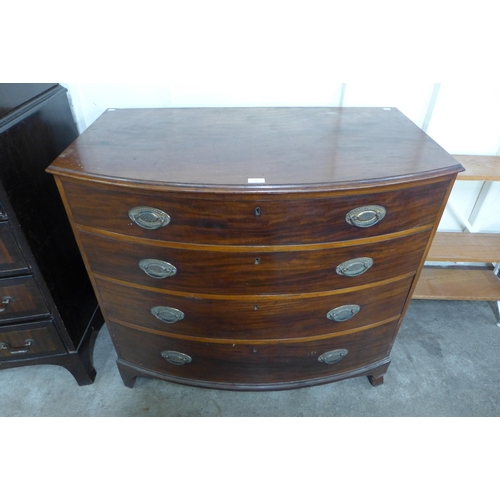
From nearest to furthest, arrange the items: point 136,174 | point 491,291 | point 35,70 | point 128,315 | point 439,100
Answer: point 136,174, point 35,70, point 128,315, point 439,100, point 491,291

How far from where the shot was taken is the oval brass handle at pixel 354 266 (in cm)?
100

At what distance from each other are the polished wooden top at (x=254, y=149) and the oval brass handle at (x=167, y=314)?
1.46ft

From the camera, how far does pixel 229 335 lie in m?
1.18

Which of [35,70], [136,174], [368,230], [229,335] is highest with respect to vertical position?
[35,70]

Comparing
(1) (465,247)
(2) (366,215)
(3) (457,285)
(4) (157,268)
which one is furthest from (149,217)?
(3) (457,285)

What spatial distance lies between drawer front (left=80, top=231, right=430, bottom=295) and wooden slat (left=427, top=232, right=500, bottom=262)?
1.93 ft

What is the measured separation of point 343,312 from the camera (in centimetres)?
114

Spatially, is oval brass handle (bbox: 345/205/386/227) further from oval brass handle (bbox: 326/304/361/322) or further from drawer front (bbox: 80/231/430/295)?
oval brass handle (bbox: 326/304/361/322)

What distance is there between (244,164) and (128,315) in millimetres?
651

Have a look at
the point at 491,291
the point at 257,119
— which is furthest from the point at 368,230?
the point at 491,291

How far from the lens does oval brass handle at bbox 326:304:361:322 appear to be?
3.70ft

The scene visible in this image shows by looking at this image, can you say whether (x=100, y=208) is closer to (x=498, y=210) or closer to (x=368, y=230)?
(x=368, y=230)

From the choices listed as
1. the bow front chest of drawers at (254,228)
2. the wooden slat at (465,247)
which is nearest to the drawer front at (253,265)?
the bow front chest of drawers at (254,228)

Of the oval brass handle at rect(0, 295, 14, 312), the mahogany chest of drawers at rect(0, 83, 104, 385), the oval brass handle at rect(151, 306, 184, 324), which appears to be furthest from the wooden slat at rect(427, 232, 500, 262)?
the oval brass handle at rect(0, 295, 14, 312)
